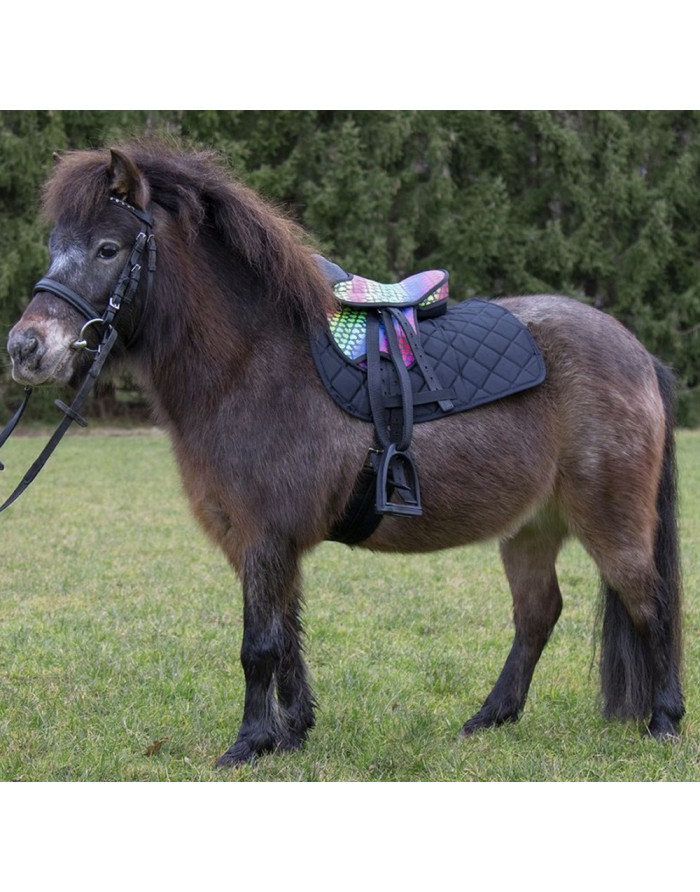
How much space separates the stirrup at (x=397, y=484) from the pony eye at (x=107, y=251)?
1.17 meters

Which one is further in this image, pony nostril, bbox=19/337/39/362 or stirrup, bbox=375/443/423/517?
stirrup, bbox=375/443/423/517

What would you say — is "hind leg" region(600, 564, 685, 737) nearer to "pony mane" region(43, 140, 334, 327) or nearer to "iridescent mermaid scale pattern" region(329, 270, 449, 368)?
"iridescent mermaid scale pattern" region(329, 270, 449, 368)

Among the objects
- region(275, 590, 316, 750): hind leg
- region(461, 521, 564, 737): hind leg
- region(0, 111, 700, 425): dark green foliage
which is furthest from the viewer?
region(0, 111, 700, 425): dark green foliage

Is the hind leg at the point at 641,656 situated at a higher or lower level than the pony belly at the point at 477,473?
lower

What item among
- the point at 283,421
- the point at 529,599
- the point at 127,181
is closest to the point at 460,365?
the point at 283,421

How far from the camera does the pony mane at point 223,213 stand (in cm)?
343

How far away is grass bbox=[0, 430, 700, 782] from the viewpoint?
3.57m

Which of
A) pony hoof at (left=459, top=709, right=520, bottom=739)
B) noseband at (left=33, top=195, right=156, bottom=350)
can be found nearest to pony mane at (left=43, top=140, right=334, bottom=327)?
noseband at (left=33, top=195, right=156, bottom=350)

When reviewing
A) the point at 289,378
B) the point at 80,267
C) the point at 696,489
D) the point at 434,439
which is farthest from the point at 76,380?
the point at 696,489

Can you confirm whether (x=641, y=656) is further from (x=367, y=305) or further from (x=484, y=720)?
(x=367, y=305)

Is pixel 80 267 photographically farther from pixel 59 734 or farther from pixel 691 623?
pixel 691 623

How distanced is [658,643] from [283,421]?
70.5 inches

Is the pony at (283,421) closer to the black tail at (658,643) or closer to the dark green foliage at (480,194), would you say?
the black tail at (658,643)

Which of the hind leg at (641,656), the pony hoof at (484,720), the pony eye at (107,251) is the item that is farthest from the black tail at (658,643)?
the pony eye at (107,251)
